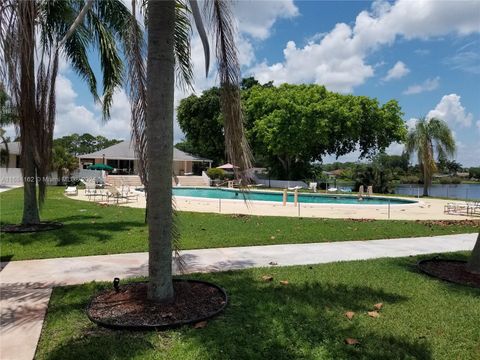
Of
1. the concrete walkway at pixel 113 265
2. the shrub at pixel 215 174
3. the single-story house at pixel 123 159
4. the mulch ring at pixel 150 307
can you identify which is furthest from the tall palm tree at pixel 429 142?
the mulch ring at pixel 150 307

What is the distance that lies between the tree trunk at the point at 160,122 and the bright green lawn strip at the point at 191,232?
406 cm

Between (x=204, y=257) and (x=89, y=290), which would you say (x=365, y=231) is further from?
(x=89, y=290)

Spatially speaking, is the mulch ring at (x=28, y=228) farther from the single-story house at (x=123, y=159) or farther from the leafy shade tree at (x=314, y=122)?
the single-story house at (x=123, y=159)

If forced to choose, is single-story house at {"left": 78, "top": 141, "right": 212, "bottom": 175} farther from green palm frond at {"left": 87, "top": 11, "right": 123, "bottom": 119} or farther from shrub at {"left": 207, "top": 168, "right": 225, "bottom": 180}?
green palm frond at {"left": 87, "top": 11, "right": 123, "bottom": 119}

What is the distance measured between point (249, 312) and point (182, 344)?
3.71 ft

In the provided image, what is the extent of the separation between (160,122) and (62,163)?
34.1m

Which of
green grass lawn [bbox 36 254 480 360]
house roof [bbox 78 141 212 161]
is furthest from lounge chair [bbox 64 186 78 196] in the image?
green grass lawn [bbox 36 254 480 360]

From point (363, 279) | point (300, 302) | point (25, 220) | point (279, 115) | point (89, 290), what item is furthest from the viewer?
point (279, 115)

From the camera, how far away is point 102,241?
956 cm

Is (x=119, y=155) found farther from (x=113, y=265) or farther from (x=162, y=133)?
(x=162, y=133)

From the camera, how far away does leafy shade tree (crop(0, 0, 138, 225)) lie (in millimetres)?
2721

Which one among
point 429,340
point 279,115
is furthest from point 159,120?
point 279,115

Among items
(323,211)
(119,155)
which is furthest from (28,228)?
(119,155)

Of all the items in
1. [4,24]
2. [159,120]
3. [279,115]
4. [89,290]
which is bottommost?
[89,290]
